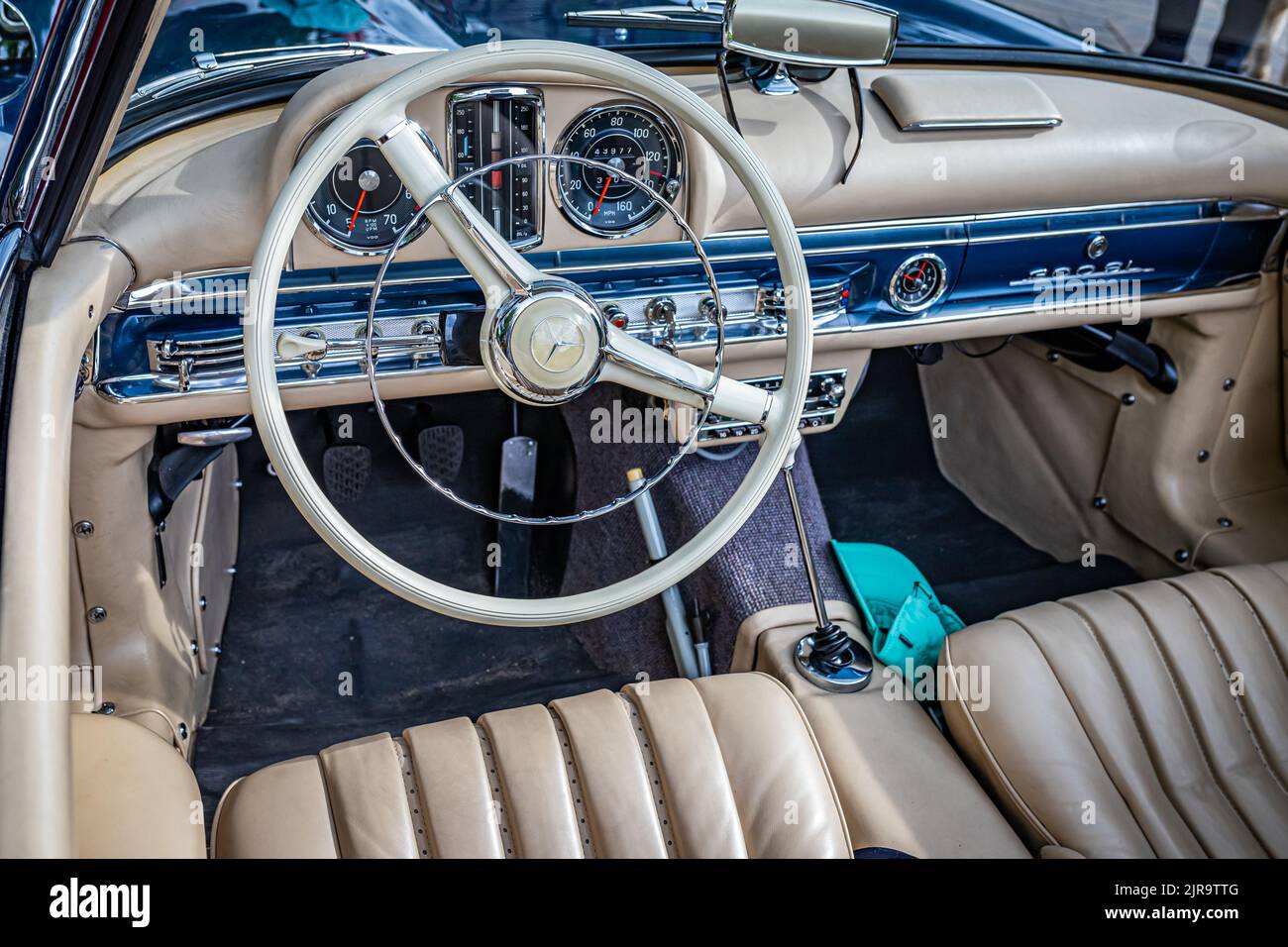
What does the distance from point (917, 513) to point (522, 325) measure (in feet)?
5.46

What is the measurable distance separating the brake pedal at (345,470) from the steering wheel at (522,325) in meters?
1.06

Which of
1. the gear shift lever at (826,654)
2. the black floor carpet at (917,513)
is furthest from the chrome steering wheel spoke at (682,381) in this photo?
the black floor carpet at (917,513)

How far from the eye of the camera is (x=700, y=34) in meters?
1.96

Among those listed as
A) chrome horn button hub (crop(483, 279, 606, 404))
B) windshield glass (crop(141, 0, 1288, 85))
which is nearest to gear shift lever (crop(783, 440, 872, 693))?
chrome horn button hub (crop(483, 279, 606, 404))

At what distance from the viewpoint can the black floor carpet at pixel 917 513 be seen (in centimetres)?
267

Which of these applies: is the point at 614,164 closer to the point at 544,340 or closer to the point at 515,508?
the point at 544,340

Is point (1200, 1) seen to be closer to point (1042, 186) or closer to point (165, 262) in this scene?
point (1042, 186)

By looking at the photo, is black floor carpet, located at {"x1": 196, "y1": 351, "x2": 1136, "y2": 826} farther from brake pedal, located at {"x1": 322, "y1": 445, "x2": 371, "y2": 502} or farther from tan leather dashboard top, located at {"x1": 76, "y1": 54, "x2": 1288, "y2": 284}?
tan leather dashboard top, located at {"x1": 76, "y1": 54, "x2": 1288, "y2": 284}

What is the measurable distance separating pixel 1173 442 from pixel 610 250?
1.36m

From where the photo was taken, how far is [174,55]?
67.1 inches

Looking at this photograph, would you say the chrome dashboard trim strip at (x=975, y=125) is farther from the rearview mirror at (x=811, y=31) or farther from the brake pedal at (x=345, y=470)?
the brake pedal at (x=345, y=470)

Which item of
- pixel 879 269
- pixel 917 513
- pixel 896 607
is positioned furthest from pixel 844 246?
pixel 917 513

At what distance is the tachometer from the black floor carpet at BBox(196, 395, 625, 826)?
84 centimetres

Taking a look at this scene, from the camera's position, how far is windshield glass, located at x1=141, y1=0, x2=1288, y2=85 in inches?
68.1
